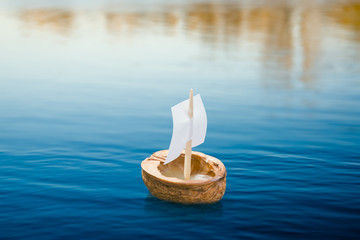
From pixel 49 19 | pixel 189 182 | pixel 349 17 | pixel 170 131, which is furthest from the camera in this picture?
pixel 349 17

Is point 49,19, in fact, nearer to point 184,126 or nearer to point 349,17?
point 349,17

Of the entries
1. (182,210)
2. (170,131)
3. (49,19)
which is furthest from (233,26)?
(182,210)

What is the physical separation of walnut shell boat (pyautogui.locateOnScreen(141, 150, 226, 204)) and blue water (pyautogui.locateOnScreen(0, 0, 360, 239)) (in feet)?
0.90

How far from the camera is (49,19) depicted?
155ft

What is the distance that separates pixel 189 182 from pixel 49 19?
1612 inches

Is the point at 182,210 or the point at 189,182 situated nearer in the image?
the point at 189,182

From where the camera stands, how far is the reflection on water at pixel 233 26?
31297 millimetres

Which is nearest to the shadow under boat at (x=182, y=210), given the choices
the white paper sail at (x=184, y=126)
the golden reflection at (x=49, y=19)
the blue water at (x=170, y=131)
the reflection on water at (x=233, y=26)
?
the blue water at (x=170, y=131)

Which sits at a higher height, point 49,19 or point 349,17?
point 349,17

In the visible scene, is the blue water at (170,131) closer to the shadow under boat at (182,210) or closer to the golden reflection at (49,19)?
the shadow under boat at (182,210)

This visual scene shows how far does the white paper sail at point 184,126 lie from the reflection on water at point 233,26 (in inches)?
583

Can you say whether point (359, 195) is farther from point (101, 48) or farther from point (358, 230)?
point (101, 48)

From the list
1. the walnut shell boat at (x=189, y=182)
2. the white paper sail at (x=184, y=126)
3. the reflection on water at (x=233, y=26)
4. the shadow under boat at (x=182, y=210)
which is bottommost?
the shadow under boat at (x=182, y=210)

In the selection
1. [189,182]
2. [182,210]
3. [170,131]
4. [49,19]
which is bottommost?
[182,210]
